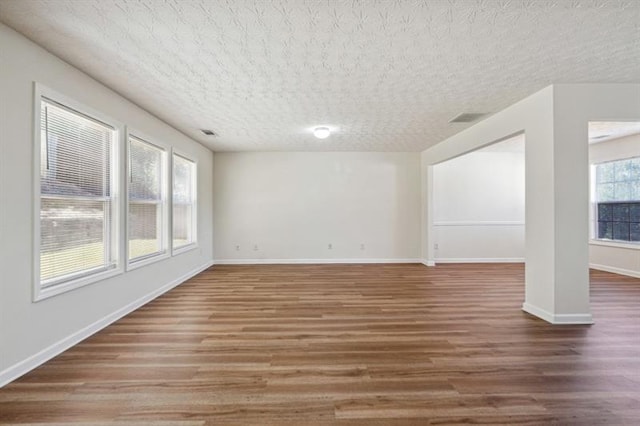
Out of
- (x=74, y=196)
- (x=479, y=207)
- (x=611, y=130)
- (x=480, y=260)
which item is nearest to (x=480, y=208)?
(x=479, y=207)

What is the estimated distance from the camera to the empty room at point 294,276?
184 cm

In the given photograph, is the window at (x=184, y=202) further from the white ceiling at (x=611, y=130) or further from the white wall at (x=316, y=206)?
the white ceiling at (x=611, y=130)

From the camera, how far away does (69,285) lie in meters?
2.54

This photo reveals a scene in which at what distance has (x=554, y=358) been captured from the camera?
92.2 inches

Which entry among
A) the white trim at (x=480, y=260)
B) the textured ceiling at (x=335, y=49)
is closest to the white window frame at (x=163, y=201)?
the textured ceiling at (x=335, y=49)

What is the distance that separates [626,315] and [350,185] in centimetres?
478

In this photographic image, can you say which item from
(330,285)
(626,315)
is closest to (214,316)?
(330,285)

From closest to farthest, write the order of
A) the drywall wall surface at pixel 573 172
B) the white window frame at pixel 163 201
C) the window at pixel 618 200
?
the drywall wall surface at pixel 573 172 → the white window frame at pixel 163 201 → the window at pixel 618 200

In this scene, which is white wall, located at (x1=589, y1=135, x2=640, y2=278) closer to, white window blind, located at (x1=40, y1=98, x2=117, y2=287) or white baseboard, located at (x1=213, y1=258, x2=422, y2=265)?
white baseboard, located at (x1=213, y1=258, x2=422, y2=265)

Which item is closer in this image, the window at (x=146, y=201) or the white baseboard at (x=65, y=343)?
the white baseboard at (x=65, y=343)

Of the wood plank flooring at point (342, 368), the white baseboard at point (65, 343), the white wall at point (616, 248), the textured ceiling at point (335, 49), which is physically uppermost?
the textured ceiling at point (335, 49)

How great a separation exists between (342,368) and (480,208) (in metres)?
5.95

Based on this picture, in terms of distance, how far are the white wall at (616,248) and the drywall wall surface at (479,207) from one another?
129cm

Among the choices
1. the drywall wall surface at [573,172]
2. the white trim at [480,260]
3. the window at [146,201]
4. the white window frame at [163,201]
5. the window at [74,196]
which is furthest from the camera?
the white trim at [480,260]
